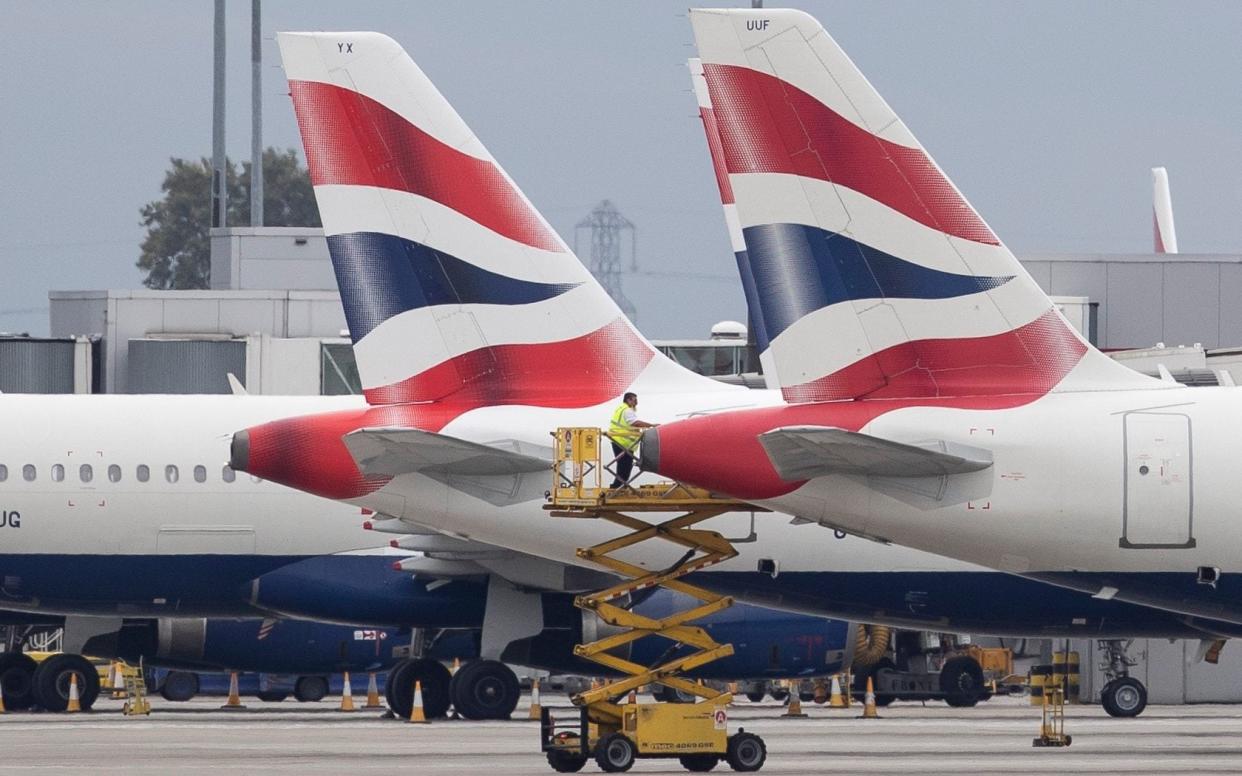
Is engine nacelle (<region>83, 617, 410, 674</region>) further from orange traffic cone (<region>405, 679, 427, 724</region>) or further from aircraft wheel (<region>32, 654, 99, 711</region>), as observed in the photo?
orange traffic cone (<region>405, 679, 427, 724</region>)

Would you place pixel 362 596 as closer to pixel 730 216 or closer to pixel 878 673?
pixel 730 216

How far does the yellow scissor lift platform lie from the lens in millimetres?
22719

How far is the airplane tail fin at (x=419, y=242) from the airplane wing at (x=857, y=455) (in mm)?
6198

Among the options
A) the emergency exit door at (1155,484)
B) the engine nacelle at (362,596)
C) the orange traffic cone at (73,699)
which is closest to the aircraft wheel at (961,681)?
the engine nacelle at (362,596)

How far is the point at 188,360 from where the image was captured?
5012 cm

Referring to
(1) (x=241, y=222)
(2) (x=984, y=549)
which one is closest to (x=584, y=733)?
Result: (2) (x=984, y=549)

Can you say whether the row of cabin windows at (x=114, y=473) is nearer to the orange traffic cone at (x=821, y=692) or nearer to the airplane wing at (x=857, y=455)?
the orange traffic cone at (x=821, y=692)

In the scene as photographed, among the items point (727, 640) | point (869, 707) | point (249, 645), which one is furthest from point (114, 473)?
point (869, 707)

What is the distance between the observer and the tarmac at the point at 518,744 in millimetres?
24234

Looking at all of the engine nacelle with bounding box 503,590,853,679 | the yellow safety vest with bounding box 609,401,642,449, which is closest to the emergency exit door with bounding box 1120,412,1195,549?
the yellow safety vest with bounding box 609,401,642,449

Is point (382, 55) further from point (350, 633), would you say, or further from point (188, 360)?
point (188, 360)

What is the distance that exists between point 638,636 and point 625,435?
246 centimetres

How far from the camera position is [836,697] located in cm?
4372

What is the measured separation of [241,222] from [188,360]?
97380 mm
